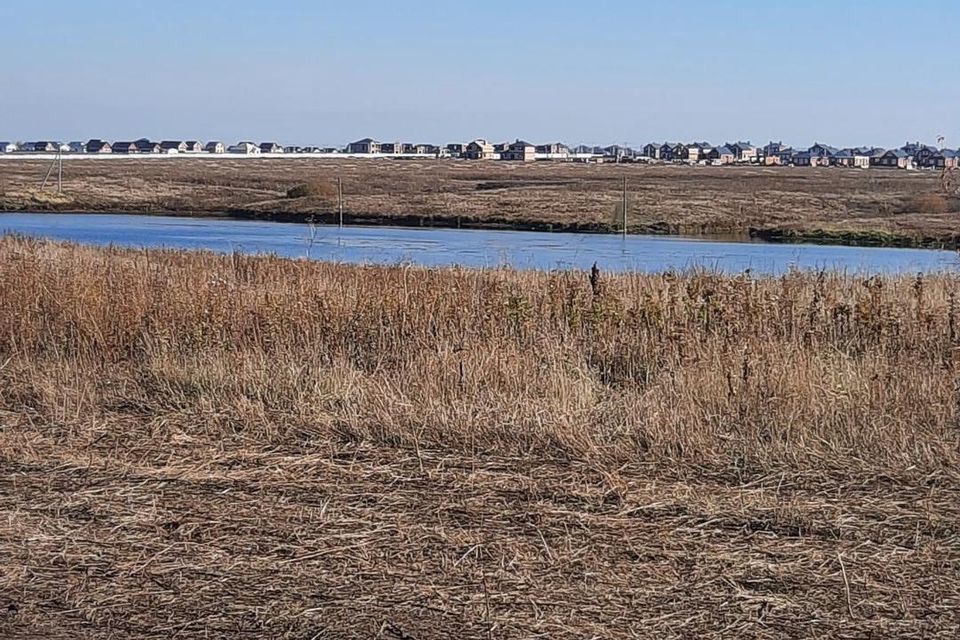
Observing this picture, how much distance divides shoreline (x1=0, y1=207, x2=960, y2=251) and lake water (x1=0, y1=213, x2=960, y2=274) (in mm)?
2773

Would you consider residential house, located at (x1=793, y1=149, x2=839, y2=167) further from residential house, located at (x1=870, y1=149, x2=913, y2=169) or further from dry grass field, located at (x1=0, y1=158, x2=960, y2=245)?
dry grass field, located at (x1=0, y1=158, x2=960, y2=245)

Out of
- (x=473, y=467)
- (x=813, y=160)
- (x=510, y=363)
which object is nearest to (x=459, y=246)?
(x=510, y=363)

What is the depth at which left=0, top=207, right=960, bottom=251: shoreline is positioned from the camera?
46.4 metres

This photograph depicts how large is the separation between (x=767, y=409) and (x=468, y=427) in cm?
205

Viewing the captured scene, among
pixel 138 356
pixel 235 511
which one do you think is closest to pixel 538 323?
pixel 138 356

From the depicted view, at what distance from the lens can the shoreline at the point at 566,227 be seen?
152 feet

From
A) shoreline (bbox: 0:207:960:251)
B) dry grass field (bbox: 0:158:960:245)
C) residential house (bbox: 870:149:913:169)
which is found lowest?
shoreline (bbox: 0:207:960:251)

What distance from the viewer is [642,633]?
451 centimetres

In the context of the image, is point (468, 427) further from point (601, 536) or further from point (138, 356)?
point (138, 356)

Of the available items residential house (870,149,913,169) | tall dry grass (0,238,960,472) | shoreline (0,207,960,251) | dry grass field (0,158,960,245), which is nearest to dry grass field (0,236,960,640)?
tall dry grass (0,238,960,472)

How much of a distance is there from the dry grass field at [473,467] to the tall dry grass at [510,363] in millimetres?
36

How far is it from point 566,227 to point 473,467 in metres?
46.5

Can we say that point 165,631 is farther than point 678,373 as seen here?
No

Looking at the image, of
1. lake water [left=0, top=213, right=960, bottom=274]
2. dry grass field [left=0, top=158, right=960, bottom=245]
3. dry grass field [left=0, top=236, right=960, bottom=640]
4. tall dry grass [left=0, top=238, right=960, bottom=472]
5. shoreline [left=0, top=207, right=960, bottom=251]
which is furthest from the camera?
dry grass field [left=0, top=158, right=960, bottom=245]
